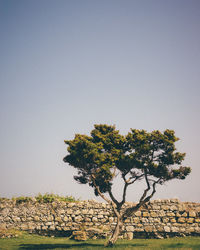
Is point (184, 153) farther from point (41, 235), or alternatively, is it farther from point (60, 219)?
point (41, 235)

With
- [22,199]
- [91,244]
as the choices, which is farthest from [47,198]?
[91,244]

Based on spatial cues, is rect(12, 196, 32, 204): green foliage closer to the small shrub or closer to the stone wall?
the stone wall

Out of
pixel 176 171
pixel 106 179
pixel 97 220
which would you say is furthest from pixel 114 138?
pixel 97 220

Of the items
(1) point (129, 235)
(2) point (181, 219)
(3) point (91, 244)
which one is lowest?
(1) point (129, 235)

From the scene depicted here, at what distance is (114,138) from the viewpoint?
65.5ft

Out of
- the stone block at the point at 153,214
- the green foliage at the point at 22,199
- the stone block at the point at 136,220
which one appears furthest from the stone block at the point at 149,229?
the green foliage at the point at 22,199

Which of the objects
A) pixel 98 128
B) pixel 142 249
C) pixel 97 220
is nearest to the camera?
pixel 142 249

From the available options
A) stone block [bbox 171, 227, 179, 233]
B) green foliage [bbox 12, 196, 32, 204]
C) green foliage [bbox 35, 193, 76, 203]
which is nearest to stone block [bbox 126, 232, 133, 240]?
stone block [bbox 171, 227, 179, 233]

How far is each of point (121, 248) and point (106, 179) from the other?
4791 mm

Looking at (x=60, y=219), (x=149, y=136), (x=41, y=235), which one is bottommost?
(x=41, y=235)

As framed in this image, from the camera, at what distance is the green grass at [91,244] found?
17922 mm

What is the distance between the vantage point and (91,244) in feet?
65.5

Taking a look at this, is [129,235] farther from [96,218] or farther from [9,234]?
[9,234]

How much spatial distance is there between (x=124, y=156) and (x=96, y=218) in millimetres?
8987
